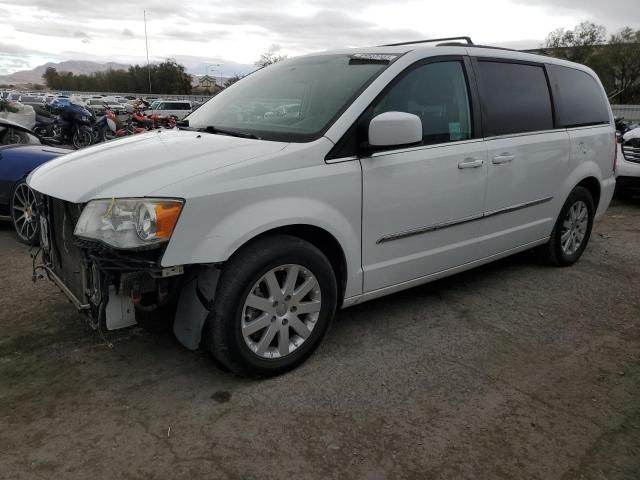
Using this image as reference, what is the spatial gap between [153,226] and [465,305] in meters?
2.55

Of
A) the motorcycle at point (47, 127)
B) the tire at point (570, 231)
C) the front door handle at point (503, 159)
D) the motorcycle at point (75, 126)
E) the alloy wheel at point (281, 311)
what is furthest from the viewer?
the motorcycle at point (75, 126)

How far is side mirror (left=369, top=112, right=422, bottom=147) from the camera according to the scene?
9.89ft

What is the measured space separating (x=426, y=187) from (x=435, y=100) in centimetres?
61

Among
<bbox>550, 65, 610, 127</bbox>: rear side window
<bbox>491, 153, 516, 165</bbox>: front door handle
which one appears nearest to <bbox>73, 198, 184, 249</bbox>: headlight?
<bbox>491, 153, 516, 165</bbox>: front door handle

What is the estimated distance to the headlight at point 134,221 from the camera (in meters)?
2.52

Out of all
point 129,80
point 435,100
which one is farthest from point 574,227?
point 129,80

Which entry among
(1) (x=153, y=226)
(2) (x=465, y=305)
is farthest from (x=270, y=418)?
(2) (x=465, y=305)

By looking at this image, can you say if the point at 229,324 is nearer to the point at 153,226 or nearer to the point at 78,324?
the point at 153,226

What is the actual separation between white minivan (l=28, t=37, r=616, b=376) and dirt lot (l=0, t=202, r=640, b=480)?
12.8 inches

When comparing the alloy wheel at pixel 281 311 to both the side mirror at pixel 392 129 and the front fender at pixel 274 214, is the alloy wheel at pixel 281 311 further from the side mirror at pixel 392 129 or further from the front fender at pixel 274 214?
the side mirror at pixel 392 129

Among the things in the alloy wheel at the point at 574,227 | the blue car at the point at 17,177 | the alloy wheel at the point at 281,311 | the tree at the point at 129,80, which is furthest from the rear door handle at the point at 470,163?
the tree at the point at 129,80

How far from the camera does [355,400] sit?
9.30 ft

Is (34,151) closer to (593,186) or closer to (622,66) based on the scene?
(593,186)

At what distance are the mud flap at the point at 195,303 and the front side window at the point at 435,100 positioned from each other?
1.34 meters
